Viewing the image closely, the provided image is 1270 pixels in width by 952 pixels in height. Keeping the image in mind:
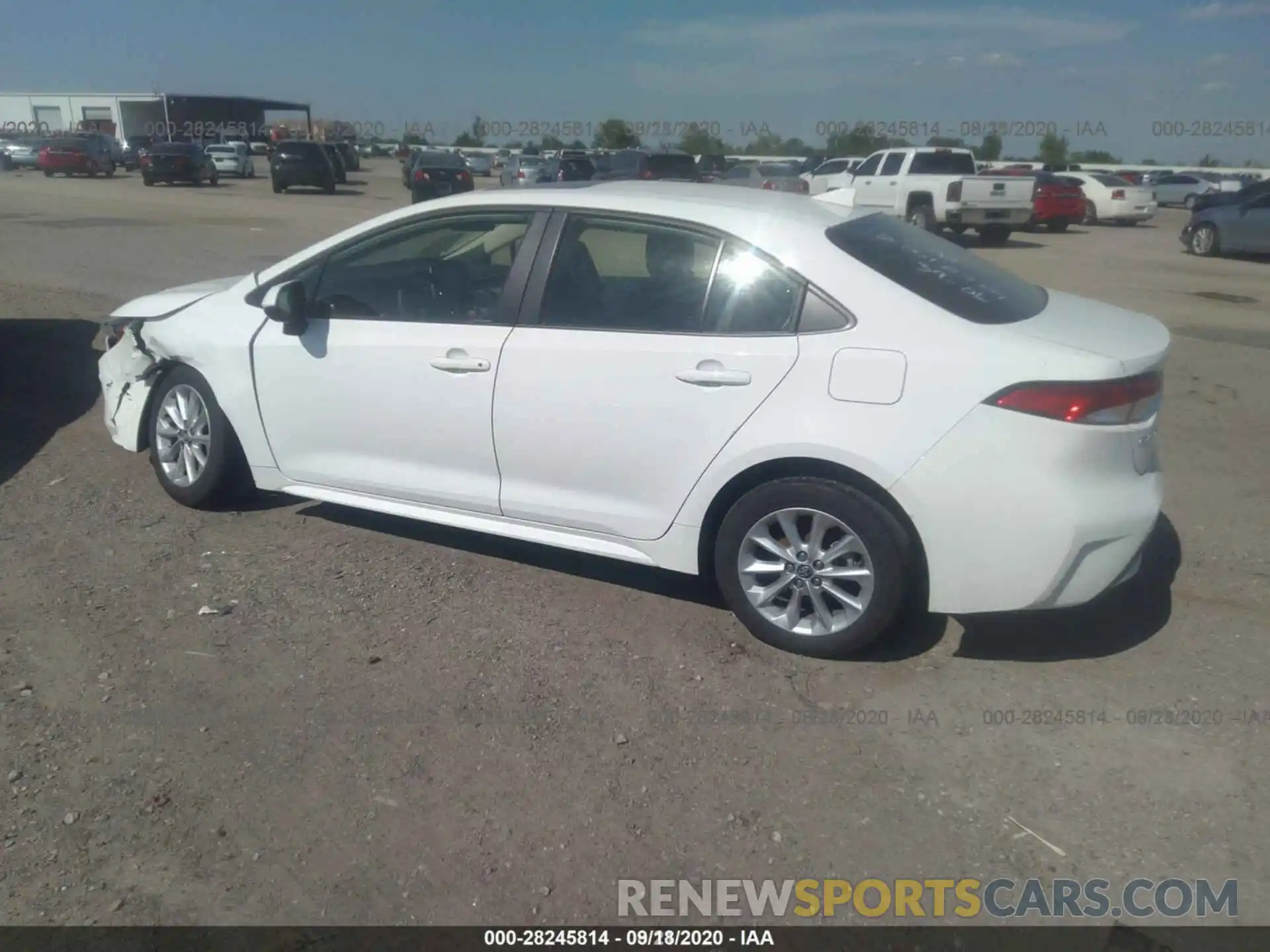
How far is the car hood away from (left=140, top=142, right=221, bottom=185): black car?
3534 centimetres

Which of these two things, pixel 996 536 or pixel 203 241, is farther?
pixel 203 241

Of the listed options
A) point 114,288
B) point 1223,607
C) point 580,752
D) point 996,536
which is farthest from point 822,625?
point 114,288

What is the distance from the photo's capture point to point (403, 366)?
186 inches

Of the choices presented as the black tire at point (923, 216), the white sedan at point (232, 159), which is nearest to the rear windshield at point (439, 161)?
the black tire at point (923, 216)

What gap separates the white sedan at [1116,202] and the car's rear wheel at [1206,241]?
8.08 meters

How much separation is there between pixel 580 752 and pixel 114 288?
36.7 feet

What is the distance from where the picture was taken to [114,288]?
12.7 meters

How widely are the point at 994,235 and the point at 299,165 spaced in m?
22.6

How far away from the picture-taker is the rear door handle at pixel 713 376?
4105 mm

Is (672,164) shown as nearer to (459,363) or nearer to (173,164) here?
(173,164)

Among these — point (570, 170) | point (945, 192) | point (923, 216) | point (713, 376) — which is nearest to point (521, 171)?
point (570, 170)

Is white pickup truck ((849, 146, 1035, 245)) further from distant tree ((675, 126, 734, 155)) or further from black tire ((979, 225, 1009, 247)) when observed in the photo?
distant tree ((675, 126, 734, 155))

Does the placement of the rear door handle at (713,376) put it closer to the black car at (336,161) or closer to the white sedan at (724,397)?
the white sedan at (724,397)

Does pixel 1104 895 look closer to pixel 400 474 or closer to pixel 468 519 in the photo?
pixel 468 519
